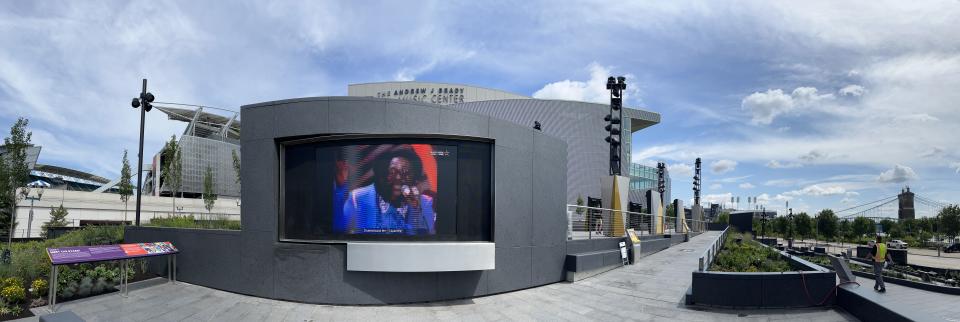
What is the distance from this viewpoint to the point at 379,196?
401 inches

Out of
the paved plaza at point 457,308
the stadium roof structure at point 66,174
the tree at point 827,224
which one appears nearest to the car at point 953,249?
the tree at point 827,224

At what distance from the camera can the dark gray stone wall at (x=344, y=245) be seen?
1008 centimetres

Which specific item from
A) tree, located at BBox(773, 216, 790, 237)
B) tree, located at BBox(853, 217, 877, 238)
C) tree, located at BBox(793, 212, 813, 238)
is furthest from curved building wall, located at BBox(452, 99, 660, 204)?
tree, located at BBox(853, 217, 877, 238)

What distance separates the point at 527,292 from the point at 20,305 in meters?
11.2

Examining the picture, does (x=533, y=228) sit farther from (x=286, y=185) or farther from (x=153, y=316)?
(x=153, y=316)

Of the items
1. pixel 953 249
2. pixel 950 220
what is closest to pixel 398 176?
pixel 953 249

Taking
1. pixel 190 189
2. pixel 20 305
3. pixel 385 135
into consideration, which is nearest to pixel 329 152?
pixel 385 135

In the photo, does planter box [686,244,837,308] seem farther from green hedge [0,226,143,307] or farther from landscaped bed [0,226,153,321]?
green hedge [0,226,143,307]

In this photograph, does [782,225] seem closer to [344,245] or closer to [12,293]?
[344,245]

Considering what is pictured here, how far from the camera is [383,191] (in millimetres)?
10188

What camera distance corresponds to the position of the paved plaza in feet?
29.4

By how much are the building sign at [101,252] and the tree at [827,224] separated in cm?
8759

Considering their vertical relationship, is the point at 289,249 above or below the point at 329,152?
below

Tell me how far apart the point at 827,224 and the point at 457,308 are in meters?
84.1
